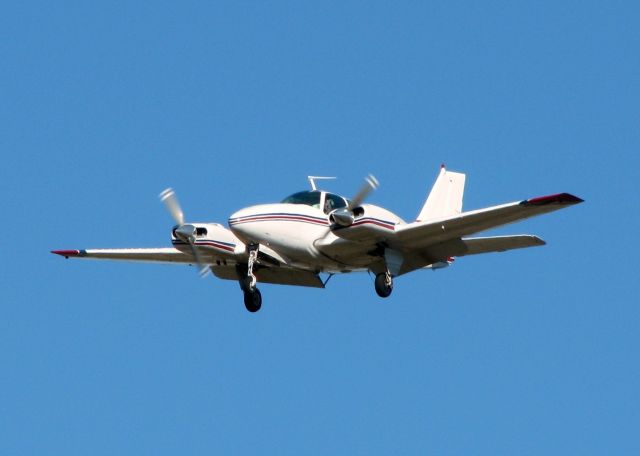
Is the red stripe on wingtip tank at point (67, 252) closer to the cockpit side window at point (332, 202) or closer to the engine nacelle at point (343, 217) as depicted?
the cockpit side window at point (332, 202)

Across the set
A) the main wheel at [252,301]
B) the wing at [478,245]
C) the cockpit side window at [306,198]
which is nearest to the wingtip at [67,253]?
the main wheel at [252,301]

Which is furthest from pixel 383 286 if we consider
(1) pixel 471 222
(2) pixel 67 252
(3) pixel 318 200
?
(2) pixel 67 252

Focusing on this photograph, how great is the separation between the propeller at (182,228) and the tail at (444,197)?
25.3ft

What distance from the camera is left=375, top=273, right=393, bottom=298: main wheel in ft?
140

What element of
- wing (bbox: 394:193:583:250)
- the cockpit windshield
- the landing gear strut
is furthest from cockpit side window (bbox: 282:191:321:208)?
wing (bbox: 394:193:583:250)

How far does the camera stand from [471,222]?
→ 4112cm

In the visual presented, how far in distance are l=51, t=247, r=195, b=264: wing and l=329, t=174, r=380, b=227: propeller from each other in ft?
23.0

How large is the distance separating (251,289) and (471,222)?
6762 mm

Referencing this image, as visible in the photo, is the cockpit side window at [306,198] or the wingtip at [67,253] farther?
the wingtip at [67,253]

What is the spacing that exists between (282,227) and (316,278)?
359 centimetres

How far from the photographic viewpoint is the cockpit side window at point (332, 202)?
42.6 m

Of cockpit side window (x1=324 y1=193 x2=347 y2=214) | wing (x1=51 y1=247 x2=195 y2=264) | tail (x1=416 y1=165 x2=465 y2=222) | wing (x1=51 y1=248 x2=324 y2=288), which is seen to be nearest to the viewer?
cockpit side window (x1=324 y1=193 x2=347 y2=214)

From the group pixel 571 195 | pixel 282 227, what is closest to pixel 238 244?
pixel 282 227

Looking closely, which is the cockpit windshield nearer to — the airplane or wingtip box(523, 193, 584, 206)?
the airplane
